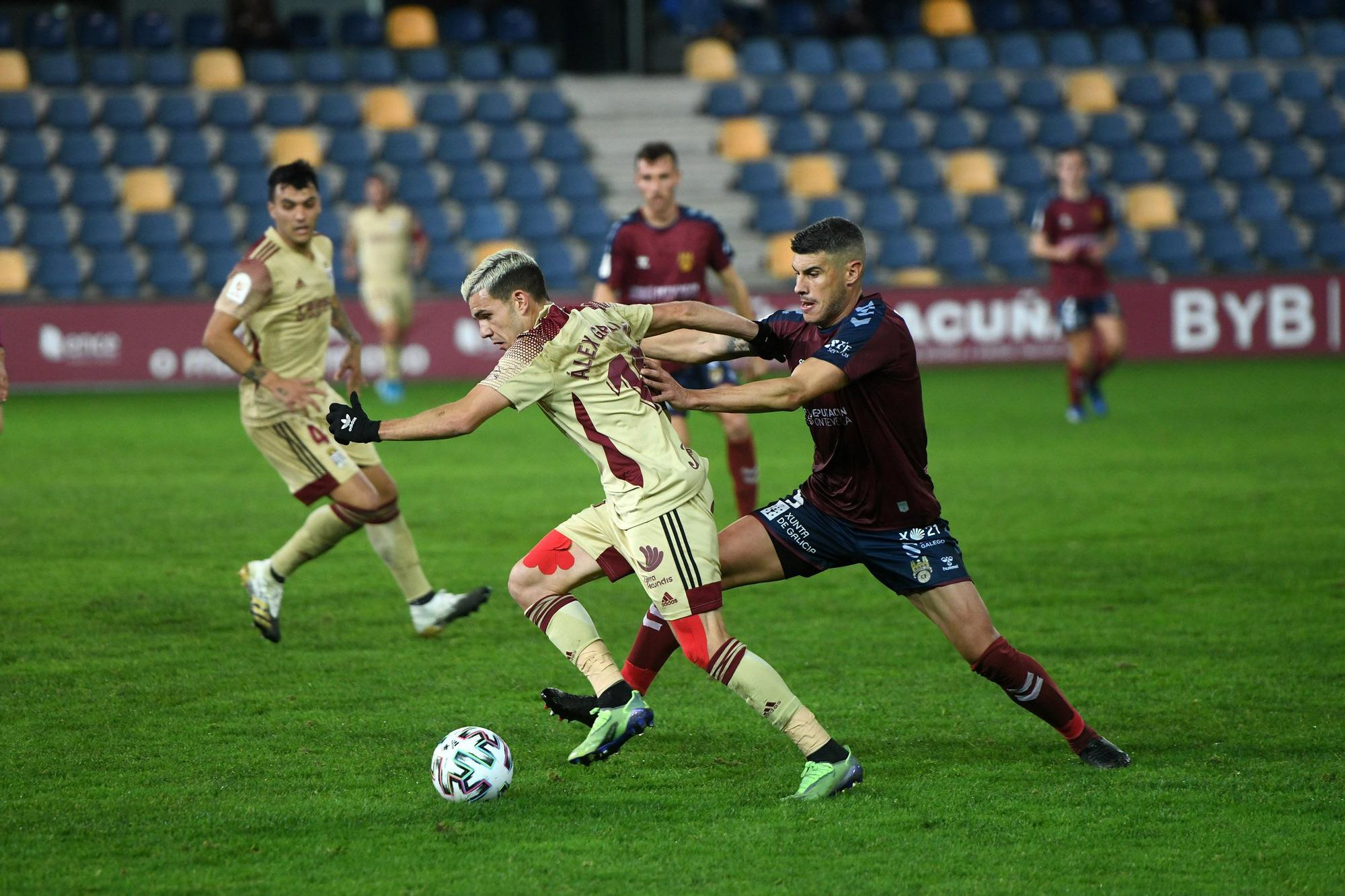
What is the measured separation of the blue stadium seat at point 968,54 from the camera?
84.8 ft

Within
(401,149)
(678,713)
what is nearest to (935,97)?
(401,149)

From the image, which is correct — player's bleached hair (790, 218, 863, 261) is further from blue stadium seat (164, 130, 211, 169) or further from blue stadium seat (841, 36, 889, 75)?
blue stadium seat (841, 36, 889, 75)

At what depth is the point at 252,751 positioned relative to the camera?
5.53m

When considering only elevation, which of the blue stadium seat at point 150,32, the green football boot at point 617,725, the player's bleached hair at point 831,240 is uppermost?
the blue stadium seat at point 150,32

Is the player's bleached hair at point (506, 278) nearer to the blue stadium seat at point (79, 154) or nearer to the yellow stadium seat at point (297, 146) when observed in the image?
the yellow stadium seat at point (297, 146)

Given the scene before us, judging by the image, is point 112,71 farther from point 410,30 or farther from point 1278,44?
point 1278,44

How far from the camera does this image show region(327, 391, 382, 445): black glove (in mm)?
4906

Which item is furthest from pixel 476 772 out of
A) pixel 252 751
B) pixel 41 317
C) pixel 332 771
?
pixel 41 317

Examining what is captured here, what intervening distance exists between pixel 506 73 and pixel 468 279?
20874mm

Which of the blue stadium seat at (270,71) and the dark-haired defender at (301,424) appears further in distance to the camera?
the blue stadium seat at (270,71)

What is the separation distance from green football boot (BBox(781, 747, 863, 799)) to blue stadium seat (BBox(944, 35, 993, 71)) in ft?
73.6

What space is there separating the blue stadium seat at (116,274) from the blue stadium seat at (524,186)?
5407 mm

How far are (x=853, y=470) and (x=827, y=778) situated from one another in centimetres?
108

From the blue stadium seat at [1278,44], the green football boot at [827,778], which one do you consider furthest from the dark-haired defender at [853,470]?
the blue stadium seat at [1278,44]
